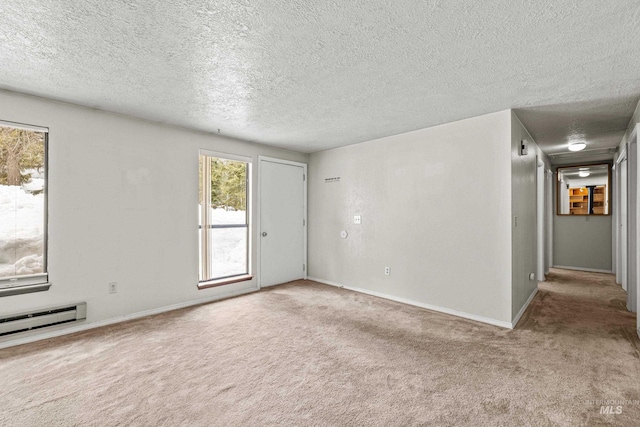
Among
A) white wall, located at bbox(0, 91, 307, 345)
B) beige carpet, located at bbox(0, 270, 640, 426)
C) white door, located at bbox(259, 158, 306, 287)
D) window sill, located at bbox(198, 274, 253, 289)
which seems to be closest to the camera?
beige carpet, located at bbox(0, 270, 640, 426)

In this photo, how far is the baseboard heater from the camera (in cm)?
267

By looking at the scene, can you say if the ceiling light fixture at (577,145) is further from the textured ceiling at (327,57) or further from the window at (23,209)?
the window at (23,209)

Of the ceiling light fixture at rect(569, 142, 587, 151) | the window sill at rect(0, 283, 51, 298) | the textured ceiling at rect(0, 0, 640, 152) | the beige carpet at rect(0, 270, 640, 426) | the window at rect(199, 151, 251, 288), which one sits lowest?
the beige carpet at rect(0, 270, 640, 426)

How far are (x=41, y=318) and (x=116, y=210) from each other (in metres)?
1.23

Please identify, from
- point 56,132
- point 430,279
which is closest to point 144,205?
point 56,132

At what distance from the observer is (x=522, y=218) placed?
144 inches

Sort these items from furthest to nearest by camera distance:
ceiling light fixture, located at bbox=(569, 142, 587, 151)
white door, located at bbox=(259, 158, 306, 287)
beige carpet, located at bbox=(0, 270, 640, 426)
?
white door, located at bbox=(259, 158, 306, 287) → ceiling light fixture, located at bbox=(569, 142, 587, 151) → beige carpet, located at bbox=(0, 270, 640, 426)

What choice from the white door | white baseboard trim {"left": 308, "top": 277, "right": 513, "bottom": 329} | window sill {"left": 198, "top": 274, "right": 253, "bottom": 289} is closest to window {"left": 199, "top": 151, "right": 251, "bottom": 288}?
window sill {"left": 198, "top": 274, "right": 253, "bottom": 289}

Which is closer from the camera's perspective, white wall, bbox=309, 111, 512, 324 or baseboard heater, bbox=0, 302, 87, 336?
baseboard heater, bbox=0, 302, 87, 336

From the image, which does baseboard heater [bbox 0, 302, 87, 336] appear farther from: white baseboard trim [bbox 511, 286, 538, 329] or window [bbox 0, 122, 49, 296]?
white baseboard trim [bbox 511, 286, 538, 329]

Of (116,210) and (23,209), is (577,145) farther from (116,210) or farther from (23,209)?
(23,209)

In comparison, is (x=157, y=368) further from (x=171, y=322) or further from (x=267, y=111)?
(x=267, y=111)

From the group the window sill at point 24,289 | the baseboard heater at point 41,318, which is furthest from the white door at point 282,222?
the window sill at point 24,289

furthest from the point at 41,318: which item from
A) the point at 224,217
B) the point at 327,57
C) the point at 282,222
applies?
the point at 327,57
